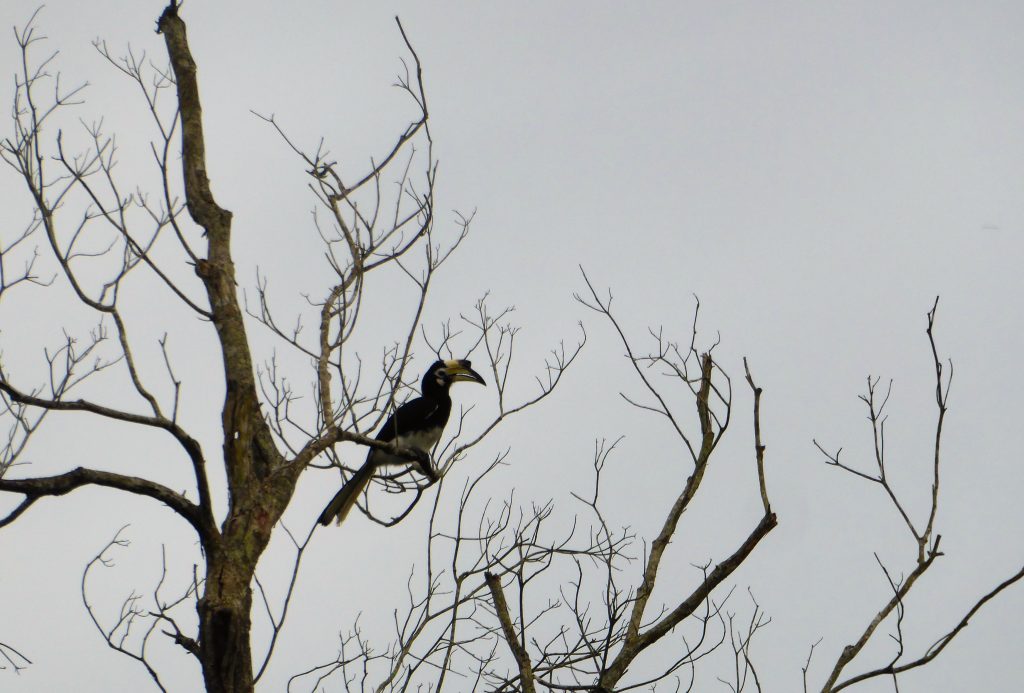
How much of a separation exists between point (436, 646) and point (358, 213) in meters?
1.78

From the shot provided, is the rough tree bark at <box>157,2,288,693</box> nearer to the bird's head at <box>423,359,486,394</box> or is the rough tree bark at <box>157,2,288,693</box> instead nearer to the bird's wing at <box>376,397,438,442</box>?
the bird's wing at <box>376,397,438,442</box>

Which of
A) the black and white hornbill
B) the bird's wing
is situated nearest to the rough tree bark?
the black and white hornbill

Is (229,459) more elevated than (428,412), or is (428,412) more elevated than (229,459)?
(428,412)

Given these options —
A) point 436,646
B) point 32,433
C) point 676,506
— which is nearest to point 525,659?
point 436,646

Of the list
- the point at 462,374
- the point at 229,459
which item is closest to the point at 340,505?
the point at 462,374

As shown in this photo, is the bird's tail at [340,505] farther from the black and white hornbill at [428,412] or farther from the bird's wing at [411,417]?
the bird's wing at [411,417]

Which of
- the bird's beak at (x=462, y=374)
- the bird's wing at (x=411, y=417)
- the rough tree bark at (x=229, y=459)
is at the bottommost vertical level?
the rough tree bark at (x=229, y=459)

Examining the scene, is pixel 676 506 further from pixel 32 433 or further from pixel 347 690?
pixel 32 433

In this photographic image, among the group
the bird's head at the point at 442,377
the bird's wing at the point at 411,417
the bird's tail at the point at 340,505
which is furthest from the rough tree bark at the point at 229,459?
the bird's head at the point at 442,377

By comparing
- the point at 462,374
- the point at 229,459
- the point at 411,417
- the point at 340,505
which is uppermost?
the point at 462,374

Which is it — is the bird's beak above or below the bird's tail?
above

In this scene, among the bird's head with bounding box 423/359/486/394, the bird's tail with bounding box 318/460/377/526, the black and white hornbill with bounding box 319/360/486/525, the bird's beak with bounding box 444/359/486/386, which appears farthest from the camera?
the bird's head with bounding box 423/359/486/394

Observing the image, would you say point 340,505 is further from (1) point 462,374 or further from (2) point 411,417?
(1) point 462,374

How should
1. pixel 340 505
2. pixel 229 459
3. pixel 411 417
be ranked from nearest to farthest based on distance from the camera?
1. pixel 229 459
2. pixel 340 505
3. pixel 411 417
